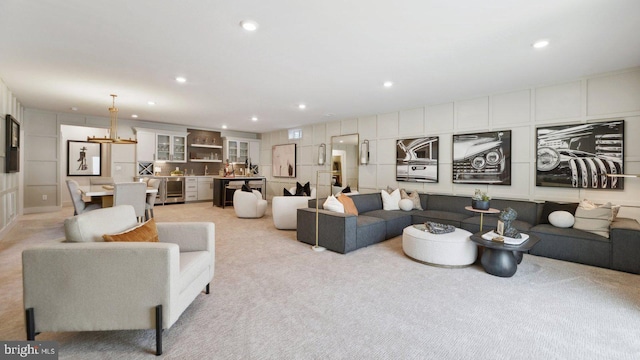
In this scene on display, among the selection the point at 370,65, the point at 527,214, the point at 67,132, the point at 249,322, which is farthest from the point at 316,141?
the point at 67,132

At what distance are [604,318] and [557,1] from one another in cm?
260

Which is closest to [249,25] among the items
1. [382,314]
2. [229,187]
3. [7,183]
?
[382,314]

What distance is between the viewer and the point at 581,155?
4203 millimetres

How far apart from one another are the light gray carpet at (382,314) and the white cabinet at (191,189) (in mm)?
5397

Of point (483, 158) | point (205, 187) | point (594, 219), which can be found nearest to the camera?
point (594, 219)

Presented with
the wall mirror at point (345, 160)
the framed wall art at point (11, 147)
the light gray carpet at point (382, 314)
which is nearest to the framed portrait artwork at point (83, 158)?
the framed wall art at point (11, 147)

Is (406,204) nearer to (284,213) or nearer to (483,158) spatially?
(483,158)

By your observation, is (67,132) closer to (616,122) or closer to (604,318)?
(604,318)

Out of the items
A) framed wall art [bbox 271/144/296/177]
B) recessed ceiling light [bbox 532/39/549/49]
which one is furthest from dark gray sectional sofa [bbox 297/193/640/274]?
framed wall art [bbox 271/144/296/177]

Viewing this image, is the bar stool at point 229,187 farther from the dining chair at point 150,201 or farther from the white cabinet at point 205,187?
the dining chair at point 150,201

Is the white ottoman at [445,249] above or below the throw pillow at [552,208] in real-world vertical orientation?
below

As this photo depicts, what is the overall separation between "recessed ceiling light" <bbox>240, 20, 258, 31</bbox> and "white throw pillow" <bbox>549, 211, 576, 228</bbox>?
4.51m

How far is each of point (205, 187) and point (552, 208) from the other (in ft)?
29.7

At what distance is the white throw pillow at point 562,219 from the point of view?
385 centimetres
